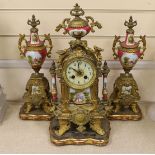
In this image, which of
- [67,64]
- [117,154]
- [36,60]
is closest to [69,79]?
[67,64]

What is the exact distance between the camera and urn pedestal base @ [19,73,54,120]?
134cm

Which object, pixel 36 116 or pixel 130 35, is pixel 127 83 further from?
pixel 36 116

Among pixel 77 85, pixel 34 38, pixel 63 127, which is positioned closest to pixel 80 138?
pixel 63 127

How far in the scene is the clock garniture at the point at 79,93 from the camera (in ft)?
3.66

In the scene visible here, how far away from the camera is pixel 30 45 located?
1258 millimetres

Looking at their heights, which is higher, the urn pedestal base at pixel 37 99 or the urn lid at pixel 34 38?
the urn lid at pixel 34 38

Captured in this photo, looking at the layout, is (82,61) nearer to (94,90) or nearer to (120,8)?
(94,90)

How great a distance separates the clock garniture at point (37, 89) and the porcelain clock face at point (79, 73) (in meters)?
0.18

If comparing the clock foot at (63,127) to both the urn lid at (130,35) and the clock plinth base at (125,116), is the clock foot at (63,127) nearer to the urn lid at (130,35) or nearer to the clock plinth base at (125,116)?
the clock plinth base at (125,116)

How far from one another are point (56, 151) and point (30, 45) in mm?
396

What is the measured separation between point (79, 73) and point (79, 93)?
0.27 ft

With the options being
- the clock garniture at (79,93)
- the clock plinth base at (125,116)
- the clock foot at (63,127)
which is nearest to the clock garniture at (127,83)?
the clock plinth base at (125,116)

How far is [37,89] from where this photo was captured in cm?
134

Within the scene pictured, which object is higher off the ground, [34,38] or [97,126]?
[34,38]
